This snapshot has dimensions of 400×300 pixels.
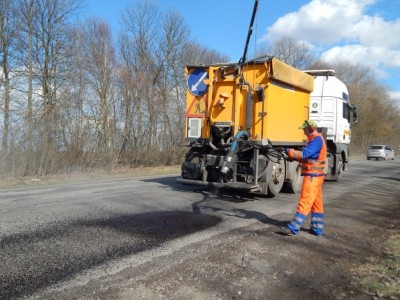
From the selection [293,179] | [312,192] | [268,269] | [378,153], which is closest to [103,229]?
[268,269]

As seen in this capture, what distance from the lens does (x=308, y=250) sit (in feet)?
17.3

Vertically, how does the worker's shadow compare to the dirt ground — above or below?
above

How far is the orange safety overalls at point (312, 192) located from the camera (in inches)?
233

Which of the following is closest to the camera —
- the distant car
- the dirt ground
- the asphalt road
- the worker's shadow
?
the dirt ground

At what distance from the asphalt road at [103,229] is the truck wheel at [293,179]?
9.7 inches

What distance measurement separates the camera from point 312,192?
19.5 ft

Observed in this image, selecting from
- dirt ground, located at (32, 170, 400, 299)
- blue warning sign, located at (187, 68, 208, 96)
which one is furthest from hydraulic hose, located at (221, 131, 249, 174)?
dirt ground, located at (32, 170, 400, 299)

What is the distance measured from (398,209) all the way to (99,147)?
1595 cm

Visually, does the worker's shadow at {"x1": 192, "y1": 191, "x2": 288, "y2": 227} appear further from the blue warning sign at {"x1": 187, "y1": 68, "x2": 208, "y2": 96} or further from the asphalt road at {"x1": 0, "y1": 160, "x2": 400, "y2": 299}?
the blue warning sign at {"x1": 187, "y1": 68, "x2": 208, "y2": 96}

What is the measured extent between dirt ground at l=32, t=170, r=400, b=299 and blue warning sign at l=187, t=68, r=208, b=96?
412 centimetres

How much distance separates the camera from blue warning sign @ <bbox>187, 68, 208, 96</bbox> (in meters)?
9.51

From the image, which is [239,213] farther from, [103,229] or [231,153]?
[103,229]

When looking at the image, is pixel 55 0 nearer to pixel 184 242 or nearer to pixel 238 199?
pixel 238 199

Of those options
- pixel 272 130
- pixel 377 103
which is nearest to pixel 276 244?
pixel 272 130
